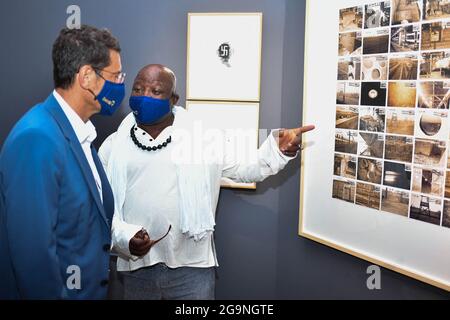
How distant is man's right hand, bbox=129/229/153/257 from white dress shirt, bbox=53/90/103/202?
29cm

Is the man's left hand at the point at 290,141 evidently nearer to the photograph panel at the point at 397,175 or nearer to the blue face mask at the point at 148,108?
the photograph panel at the point at 397,175

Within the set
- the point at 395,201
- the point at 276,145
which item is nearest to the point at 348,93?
the point at 276,145

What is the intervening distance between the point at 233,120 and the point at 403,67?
0.80 metres

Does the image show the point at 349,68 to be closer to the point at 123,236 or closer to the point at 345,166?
the point at 345,166

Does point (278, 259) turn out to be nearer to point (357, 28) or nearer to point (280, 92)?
point (280, 92)

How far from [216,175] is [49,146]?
0.85 m

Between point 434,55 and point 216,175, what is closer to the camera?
point 434,55

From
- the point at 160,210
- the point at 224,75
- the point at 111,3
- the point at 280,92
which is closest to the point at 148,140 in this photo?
the point at 160,210

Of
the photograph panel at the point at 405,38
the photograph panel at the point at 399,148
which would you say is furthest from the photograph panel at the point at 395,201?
the photograph panel at the point at 405,38

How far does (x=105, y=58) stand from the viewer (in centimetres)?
145

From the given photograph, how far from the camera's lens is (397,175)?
5.27ft

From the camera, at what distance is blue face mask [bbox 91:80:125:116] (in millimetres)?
1482
